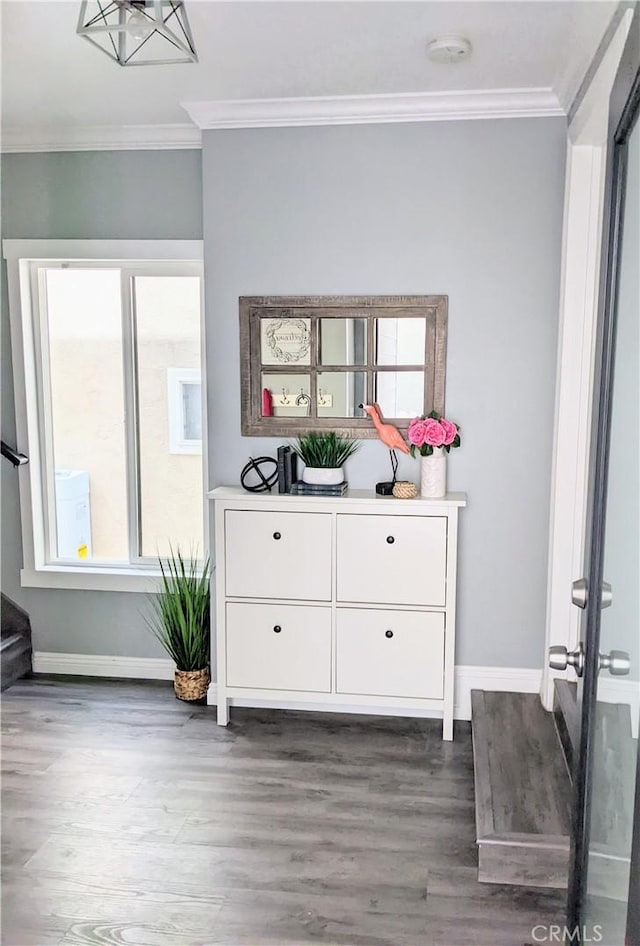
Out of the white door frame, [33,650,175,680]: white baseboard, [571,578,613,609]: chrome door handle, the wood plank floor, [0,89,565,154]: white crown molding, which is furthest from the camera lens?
[33,650,175,680]: white baseboard

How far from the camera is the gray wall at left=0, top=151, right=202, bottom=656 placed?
3.54 meters

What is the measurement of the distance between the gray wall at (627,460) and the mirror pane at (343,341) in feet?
6.26

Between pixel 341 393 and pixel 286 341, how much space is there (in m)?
0.32

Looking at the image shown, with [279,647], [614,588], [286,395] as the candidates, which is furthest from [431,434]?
[614,588]

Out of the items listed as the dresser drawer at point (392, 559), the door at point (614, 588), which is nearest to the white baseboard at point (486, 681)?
the dresser drawer at point (392, 559)

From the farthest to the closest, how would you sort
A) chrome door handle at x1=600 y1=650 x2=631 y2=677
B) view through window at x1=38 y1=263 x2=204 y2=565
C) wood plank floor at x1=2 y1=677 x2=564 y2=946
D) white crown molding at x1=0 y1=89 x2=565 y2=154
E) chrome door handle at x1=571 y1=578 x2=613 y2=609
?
view through window at x1=38 y1=263 x2=204 y2=565, white crown molding at x1=0 y1=89 x2=565 y2=154, wood plank floor at x1=2 y1=677 x2=564 y2=946, chrome door handle at x1=571 y1=578 x2=613 y2=609, chrome door handle at x1=600 y1=650 x2=631 y2=677

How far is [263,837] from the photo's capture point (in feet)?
8.30

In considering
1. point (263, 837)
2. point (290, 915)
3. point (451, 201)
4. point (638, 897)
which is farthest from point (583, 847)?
point (451, 201)

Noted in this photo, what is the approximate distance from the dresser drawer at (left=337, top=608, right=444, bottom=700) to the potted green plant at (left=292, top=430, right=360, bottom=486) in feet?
1.77

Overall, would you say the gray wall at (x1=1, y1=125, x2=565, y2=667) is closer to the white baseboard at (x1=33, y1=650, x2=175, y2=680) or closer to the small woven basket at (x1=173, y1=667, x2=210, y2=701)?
the small woven basket at (x1=173, y1=667, x2=210, y2=701)

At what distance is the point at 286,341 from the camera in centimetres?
333

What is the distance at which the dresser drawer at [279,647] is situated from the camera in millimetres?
3215

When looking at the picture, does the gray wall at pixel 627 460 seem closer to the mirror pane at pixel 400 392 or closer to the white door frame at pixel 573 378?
the white door frame at pixel 573 378

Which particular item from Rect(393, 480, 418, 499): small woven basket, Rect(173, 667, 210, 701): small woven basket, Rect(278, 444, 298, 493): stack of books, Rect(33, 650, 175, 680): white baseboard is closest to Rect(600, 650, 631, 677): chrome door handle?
Rect(393, 480, 418, 499): small woven basket
